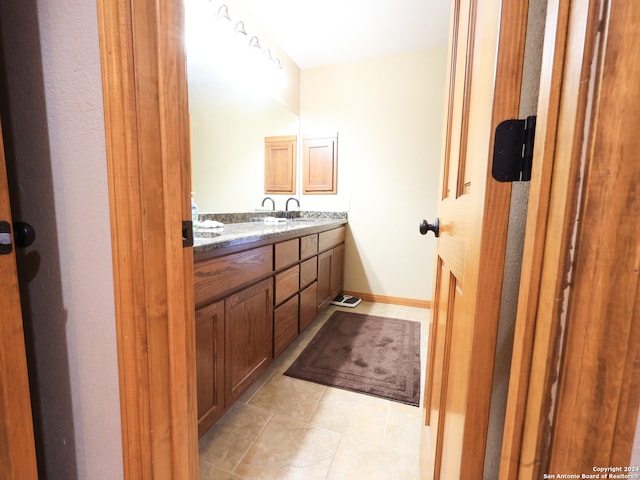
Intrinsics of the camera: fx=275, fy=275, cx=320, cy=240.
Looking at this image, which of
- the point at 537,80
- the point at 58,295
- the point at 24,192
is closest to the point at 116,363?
the point at 58,295

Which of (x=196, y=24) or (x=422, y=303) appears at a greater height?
(x=196, y=24)

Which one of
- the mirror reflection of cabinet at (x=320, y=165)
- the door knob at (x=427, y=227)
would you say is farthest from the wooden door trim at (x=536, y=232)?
the mirror reflection of cabinet at (x=320, y=165)

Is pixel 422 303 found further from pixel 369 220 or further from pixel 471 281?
pixel 471 281

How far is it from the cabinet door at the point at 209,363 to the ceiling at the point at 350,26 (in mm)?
2138

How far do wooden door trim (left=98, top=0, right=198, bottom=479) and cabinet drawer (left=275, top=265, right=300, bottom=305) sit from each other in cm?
98

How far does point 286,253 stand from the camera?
1.63m

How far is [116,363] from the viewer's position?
0.54 meters

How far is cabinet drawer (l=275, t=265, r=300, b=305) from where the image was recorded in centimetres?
156

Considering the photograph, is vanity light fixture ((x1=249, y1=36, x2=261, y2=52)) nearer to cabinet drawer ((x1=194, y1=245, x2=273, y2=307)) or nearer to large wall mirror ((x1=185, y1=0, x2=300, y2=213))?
large wall mirror ((x1=185, y1=0, x2=300, y2=213))

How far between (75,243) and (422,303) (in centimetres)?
275

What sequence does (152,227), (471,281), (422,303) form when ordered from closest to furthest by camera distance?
(471,281) → (152,227) → (422,303)

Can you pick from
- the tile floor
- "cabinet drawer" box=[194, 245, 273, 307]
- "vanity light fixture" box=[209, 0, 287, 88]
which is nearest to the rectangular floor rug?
the tile floor

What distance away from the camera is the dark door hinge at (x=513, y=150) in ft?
1.08

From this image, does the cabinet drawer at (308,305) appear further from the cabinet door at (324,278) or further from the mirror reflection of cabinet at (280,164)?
the mirror reflection of cabinet at (280,164)
